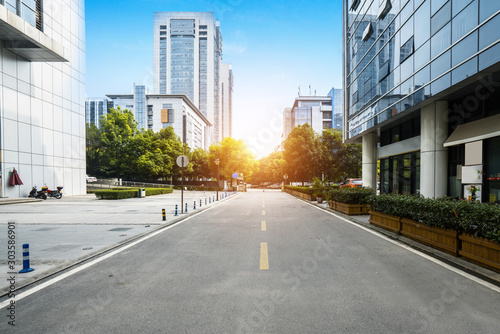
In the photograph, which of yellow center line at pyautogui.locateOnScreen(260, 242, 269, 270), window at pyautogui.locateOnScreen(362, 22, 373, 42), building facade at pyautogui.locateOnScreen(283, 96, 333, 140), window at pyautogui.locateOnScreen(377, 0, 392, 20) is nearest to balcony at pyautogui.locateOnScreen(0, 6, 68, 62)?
yellow center line at pyautogui.locateOnScreen(260, 242, 269, 270)

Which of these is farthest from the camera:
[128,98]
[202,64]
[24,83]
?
[202,64]

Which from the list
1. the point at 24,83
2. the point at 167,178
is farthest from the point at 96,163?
the point at 24,83

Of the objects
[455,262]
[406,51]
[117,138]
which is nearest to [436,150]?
[406,51]

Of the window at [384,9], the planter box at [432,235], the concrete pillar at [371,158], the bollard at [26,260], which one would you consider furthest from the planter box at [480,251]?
the concrete pillar at [371,158]

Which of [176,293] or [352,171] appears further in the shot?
[352,171]

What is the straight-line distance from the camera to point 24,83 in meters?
26.0

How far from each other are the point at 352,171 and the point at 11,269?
51.3 metres

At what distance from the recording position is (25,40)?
79.6ft

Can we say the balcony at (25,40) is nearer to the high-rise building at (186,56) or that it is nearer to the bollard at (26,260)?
the bollard at (26,260)

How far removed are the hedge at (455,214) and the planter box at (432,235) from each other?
150 mm

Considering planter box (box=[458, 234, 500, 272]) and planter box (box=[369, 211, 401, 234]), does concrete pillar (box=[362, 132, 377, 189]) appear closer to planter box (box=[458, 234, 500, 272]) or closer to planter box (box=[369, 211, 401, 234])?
planter box (box=[369, 211, 401, 234])

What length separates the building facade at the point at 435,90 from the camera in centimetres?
1107

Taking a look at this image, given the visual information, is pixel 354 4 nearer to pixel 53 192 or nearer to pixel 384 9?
pixel 384 9

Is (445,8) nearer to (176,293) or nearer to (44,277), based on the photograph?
(176,293)
